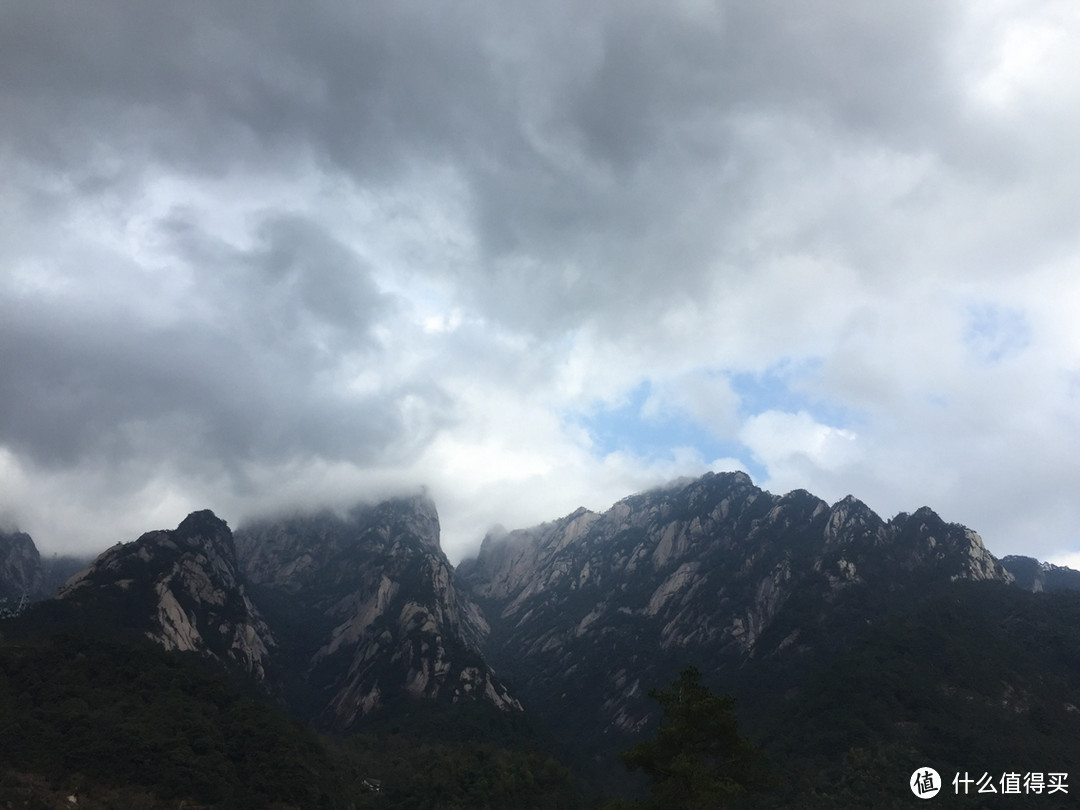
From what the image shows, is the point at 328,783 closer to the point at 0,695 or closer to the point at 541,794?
the point at 541,794

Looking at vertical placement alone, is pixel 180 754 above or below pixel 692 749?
below

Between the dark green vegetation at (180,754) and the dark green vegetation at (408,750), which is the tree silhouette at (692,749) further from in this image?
the dark green vegetation at (180,754)

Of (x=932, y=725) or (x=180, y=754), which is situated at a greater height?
(x=932, y=725)

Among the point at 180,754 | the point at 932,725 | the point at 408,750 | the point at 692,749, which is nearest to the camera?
the point at 692,749

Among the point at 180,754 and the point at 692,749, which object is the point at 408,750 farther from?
the point at 692,749

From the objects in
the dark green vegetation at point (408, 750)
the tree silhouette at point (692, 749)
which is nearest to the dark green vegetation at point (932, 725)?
the dark green vegetation at point (408, 750)

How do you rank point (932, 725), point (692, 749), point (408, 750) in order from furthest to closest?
point (408, 750)
point (932, 725)
point (692, 749)

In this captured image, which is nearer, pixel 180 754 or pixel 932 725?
pixel 180 754

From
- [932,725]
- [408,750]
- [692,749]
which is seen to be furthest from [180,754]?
[932,725]

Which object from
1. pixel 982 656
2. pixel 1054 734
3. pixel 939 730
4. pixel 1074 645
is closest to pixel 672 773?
pixel 939 730

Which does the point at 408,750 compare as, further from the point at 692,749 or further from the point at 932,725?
the point at 692,749

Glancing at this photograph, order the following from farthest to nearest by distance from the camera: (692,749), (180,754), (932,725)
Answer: (932,725) < (180,754) < (692,749)

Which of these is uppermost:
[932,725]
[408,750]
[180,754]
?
[932,725]

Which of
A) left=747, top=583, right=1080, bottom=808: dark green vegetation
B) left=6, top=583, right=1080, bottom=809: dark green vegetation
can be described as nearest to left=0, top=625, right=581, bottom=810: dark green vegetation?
left=6, top=583, right=1080, bottom=809: dark green vegetation
